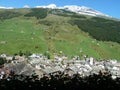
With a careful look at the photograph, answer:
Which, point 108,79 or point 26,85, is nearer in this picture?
point 26,85

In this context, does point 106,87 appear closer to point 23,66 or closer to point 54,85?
point 54,85

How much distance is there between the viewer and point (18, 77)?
20.6 m

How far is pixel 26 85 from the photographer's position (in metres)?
19.8

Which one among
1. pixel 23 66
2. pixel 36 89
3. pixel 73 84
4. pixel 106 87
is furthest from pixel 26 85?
pixel 23 66

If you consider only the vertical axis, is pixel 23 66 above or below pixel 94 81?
below

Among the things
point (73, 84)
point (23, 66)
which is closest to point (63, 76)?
point (73, 84)

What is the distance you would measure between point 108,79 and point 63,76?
2.46 meters

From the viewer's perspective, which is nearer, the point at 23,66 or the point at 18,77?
the point at 18,77

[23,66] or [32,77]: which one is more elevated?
[32,77]

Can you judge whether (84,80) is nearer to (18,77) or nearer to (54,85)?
(54,85)

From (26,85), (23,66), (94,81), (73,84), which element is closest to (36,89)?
(26,85)

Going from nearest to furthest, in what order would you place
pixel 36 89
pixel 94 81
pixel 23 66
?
1. pixel 36 89
2. pixel 94 81
3. pixel 23 66

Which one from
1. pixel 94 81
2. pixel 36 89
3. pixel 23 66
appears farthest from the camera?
pixel 23 66

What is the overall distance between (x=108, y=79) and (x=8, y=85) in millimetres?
5470
